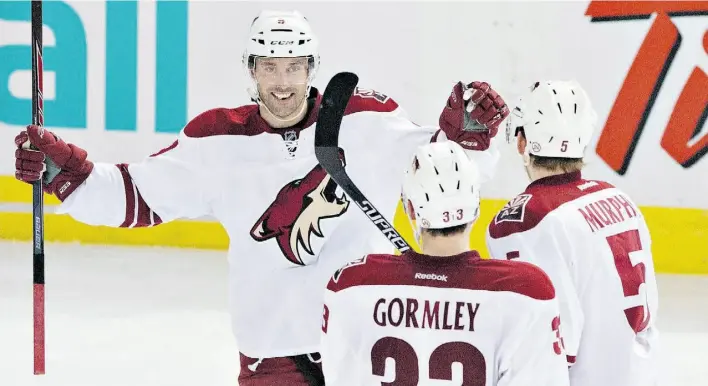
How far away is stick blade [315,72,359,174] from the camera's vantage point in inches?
85.5

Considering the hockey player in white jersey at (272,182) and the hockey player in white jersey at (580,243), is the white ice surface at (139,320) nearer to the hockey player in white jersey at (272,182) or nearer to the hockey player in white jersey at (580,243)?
the hockey player in white jersey at (272,182)

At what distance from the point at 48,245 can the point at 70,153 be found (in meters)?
3.27

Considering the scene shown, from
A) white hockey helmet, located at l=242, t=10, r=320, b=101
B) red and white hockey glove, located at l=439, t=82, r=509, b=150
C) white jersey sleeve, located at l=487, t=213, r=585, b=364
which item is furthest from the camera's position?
white hockey helmet, located at l=242, t=10, r=320, b=101

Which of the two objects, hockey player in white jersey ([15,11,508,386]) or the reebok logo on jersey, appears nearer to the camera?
the reebok logo on jersey

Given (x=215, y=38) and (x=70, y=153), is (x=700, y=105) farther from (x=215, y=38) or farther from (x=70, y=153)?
(x=70, y=153)

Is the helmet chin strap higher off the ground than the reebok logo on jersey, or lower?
higher

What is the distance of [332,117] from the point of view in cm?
223

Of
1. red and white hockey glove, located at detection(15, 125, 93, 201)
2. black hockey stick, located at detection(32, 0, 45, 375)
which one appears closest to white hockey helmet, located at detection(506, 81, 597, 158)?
red and white hockey glove, located at detection(15, 125, 93, 201)

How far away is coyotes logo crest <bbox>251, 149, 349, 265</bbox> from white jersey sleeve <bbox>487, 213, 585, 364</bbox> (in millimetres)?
498

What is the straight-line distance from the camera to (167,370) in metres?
3.69

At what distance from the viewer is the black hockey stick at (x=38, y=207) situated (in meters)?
2.60

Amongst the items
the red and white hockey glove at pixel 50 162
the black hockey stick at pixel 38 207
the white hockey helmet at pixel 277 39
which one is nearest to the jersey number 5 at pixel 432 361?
the white hockey helmet at pixel 277 39

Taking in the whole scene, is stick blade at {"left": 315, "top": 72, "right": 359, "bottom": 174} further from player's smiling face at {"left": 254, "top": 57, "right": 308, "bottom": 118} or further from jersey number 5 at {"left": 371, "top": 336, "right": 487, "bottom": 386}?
jersey number 5 at {"left": 371, "top": 336, "right": 487, "bottom": 386}

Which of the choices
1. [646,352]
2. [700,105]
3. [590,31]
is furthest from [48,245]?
[646,352]
